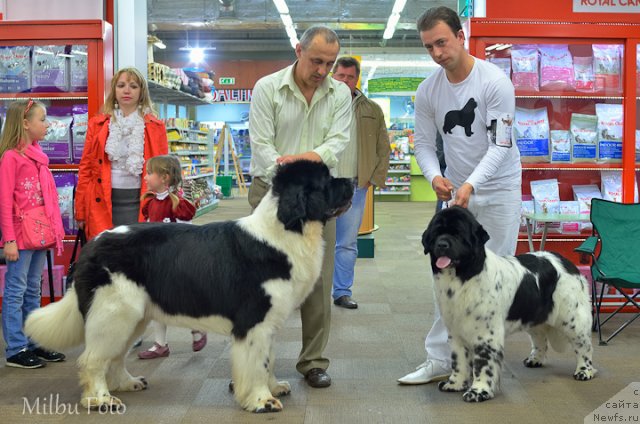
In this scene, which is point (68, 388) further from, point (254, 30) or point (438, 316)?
point (254, 30)

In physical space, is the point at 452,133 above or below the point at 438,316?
above

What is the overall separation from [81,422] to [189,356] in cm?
122

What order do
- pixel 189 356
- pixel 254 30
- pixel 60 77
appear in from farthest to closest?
pixel 254 30, pixel 60 77, pixel 189 356

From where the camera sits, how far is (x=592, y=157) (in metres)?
5.69

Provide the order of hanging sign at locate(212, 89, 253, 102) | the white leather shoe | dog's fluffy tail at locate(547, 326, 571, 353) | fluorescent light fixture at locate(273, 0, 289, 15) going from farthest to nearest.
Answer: hanging sign at locate(212, 89, 253, 102) < fluorescent light fixture at locate(273, 0, 289, 15) < dog's fluffy tail at locate(547, 326, 571, 353) < the white leather shoe

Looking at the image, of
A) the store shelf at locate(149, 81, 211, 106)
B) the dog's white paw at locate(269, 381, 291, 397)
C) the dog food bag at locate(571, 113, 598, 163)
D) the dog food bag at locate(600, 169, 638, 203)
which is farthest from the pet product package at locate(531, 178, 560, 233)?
the store shelf at locate(149, 81, 211, 106)

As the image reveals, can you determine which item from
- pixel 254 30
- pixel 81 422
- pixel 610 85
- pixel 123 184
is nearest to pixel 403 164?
pixel 254 30

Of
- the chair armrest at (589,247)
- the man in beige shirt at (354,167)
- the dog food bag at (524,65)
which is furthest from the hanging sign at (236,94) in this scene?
the chair armrest at (589,247)

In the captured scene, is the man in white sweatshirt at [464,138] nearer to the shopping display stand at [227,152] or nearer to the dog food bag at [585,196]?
the dog food bag at [585,196]

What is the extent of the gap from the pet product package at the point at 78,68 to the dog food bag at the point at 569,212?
4071mm

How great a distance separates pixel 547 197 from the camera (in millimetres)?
5699

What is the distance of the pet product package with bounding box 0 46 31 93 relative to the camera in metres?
5.54

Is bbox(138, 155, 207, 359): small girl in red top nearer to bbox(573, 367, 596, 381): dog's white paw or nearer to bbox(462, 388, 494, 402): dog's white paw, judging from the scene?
bbox(462, 388, 494, 402): dog's white paw

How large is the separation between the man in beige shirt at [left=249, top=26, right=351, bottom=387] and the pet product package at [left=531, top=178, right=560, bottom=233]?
267 cm
